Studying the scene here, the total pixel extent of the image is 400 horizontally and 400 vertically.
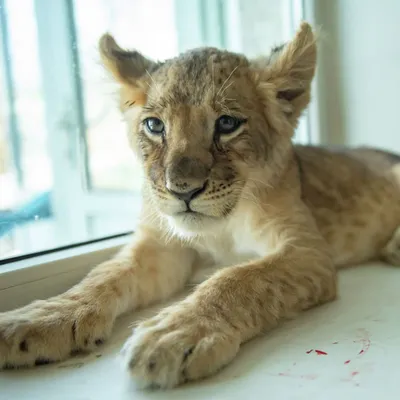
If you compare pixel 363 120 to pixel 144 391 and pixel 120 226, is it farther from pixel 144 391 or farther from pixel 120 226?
pixel 144 391

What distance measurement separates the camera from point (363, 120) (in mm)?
2303

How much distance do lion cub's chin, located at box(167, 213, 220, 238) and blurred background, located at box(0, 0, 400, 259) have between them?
485 millimetres

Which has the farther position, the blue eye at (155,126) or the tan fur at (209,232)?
the blue eye at (155,126)

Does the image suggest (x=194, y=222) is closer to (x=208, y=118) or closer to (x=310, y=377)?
(x=208, y=118)

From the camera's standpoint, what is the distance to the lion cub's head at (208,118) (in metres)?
1.18

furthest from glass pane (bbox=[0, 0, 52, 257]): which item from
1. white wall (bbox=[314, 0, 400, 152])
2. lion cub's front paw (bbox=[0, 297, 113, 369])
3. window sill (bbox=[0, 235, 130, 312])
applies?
white wall (bbox=[314, 0, 400, 152])

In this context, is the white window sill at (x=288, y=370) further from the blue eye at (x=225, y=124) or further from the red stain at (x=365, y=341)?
the blue eye at (x=225, y=124)

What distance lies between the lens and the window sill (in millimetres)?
1287

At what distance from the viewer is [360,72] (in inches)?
89.7

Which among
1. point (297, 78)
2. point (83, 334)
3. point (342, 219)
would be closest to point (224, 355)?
point (83, 334)

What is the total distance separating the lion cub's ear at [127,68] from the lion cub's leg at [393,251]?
0.89m

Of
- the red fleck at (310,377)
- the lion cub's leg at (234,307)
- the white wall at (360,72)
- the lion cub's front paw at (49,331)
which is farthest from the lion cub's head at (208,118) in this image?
the white wall at (360,72)

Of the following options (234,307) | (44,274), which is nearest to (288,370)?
(234,307)

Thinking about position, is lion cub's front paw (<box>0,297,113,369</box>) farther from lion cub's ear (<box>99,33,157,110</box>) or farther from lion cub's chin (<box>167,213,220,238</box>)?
lion cub's ear (<box>99,33,157,110</box>)
